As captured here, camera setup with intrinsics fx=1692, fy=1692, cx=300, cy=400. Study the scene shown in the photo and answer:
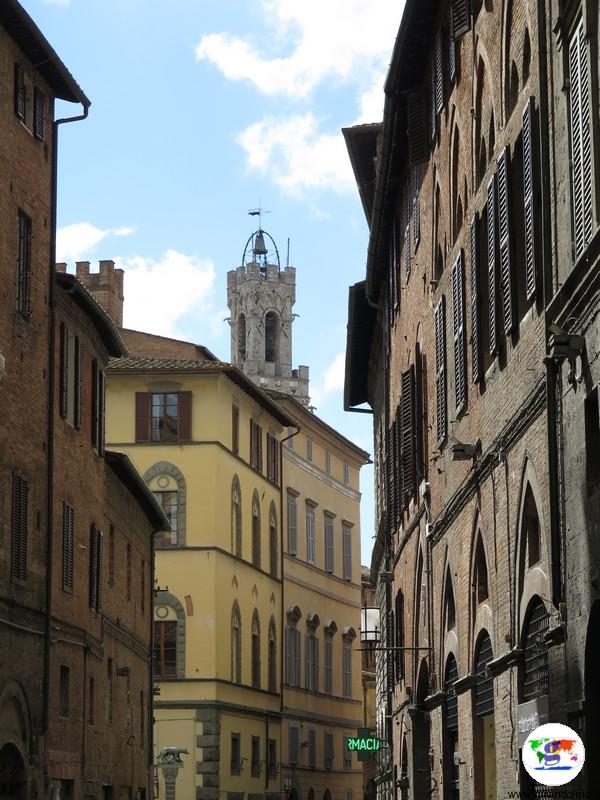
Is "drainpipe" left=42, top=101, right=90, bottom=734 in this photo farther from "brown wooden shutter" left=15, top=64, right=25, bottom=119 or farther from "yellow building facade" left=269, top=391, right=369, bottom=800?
"yellow building facade" left=269, top=391, right=369, bottom=800

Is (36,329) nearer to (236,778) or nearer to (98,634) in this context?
(98,634)

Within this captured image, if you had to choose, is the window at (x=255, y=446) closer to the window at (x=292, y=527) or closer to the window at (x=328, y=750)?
the window at (x=292, y=527)

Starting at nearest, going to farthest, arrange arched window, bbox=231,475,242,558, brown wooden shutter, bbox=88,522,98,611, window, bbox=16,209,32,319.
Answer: window, bbox=16,209,32,319, brown wooden shutter, bbox=88,522,98,611, arched window, bbox=231,475,242,558

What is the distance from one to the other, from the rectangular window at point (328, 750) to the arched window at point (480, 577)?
44.5 meters

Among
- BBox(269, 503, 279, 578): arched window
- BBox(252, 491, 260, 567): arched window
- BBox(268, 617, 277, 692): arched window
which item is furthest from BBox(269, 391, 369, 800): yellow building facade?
BBox(252, 491, 260, 567): arched window

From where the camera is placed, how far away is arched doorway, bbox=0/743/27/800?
25.4m

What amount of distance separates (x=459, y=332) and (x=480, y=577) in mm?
2979

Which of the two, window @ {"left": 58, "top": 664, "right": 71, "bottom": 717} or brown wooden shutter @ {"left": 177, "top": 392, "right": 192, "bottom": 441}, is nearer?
window @ {"left": 58, "top": 664, "right": 71, "bottom": 717}

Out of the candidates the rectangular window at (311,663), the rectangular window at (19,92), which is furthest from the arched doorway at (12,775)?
the rectangular window at (311,663)

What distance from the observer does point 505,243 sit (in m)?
17.0

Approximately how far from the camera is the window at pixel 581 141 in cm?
1318

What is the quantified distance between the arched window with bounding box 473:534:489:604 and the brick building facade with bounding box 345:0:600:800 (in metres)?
0.03

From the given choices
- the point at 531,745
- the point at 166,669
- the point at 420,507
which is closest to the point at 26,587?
the point at 420,507

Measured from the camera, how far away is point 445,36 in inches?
877
